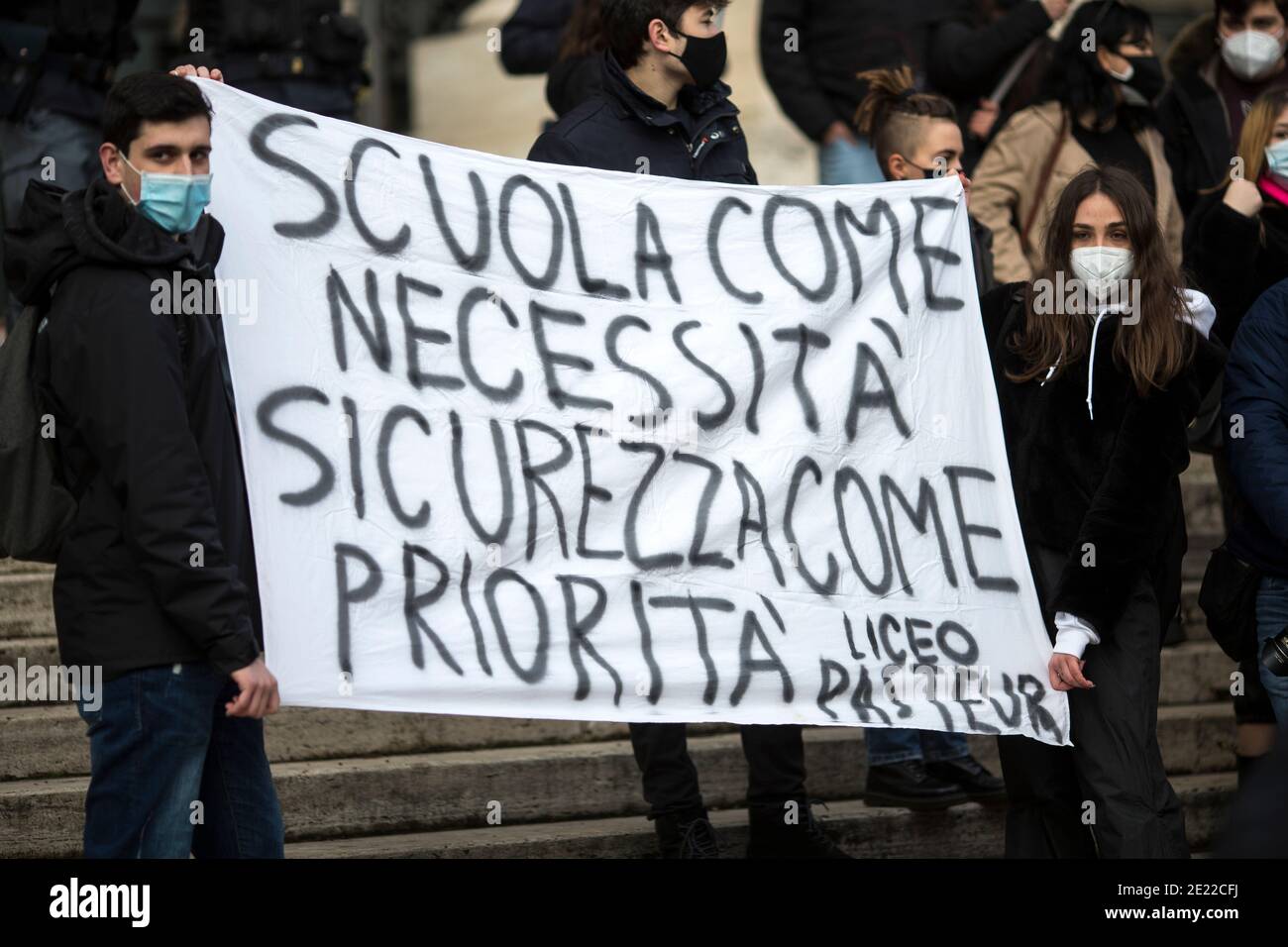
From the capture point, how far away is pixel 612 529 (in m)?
4.42

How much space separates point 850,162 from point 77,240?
12.1 feet

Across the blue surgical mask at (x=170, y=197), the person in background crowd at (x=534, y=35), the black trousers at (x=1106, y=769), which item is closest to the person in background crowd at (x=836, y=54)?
the person in background crowd at (x=534, y=35)

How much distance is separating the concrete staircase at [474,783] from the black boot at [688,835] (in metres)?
0.17

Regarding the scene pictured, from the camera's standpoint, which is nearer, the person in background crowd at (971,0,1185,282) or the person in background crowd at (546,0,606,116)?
the person in background crowd at (546,0,606,116)

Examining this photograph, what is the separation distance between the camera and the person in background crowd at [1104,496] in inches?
167

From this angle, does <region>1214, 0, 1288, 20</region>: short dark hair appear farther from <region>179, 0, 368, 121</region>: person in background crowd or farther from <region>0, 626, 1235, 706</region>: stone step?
<region>179, 0, 368, 121</region>: person in background crowd

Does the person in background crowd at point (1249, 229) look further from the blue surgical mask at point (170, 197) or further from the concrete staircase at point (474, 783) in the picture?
the blue surgical mask at point (170, 197)

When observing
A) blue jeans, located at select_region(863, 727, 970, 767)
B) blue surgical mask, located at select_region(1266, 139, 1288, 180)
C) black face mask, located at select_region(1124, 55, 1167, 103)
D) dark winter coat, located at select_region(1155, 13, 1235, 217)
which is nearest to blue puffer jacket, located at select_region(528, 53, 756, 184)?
blue surgical mask, located at select_region(1266, 139, 1288, 180)

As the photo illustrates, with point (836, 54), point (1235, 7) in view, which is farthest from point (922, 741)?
point (1235, 7)

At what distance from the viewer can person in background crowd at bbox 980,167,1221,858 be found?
14.0 ft

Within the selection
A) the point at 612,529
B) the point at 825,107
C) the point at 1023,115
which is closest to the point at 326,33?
the point at 825,107

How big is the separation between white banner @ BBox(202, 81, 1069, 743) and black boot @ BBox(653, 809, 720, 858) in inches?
22.4

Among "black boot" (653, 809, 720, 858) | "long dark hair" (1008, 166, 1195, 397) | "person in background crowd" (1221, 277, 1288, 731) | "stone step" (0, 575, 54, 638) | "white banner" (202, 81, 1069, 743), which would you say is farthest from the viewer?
"stone step" (0, 575, 54, 638)

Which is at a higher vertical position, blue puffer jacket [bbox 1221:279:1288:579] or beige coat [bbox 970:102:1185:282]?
beige coat [bbox 970:102:1185:282]
